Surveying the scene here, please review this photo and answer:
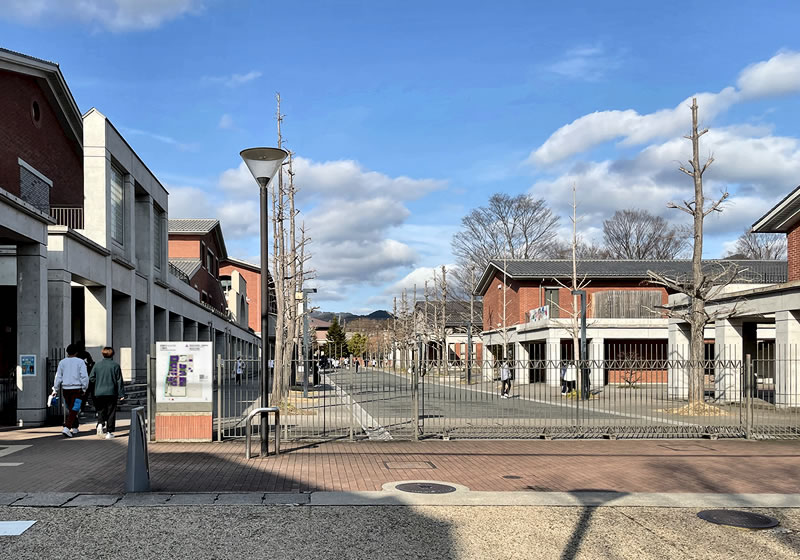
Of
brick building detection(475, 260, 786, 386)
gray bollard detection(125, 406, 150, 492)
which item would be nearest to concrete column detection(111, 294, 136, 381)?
gray bollard detection(125, 406, 150, 492)

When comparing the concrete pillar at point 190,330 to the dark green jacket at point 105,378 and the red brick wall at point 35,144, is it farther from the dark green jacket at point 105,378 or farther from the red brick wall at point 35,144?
the dark green jacket at point 105,378

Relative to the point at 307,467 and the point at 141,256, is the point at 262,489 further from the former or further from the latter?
the point at 141,256

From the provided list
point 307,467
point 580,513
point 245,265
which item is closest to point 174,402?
point 307,467

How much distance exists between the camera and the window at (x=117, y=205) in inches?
1018

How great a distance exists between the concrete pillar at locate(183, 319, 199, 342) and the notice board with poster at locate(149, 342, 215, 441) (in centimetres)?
2829

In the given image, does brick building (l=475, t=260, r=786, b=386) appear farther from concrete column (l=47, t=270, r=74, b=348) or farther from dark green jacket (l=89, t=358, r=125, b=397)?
dark green jacket (l=89, t=358, r=125, b=397)

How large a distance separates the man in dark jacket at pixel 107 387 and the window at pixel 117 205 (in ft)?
39.0

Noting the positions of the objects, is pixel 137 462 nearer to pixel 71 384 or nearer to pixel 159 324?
pixel 71 384

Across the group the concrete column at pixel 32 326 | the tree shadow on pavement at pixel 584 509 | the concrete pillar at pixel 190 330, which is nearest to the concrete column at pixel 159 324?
the concrete pillar at pixel 190 330

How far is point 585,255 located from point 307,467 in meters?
67.8

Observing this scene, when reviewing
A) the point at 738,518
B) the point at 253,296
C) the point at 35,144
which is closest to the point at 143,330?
the point at 35,144

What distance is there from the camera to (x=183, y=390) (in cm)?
1394

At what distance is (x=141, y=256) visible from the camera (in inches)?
1192

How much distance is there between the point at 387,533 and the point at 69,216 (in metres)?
23.7
